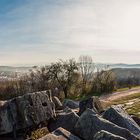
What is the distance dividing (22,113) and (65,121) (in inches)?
96.2

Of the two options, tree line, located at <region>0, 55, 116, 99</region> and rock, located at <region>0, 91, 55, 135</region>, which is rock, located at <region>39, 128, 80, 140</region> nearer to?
rock, located at <region>0, 91, 55, 135</region>

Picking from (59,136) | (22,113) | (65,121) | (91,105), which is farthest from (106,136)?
(91,105)

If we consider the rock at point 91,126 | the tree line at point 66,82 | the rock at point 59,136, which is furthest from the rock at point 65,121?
the tree line at point 66,82

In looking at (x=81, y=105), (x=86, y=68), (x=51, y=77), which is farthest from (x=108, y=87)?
(x=81, y=105)

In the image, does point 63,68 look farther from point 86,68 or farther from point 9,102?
point 9,102

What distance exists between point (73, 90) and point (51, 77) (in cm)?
611

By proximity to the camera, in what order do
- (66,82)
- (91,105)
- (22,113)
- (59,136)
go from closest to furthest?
(59,136) → (22,113) → (91,105) → (66,82)

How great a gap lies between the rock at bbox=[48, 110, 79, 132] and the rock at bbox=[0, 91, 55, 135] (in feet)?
2.13

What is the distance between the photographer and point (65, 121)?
19.3 meters

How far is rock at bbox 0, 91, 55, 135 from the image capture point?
18562 mm

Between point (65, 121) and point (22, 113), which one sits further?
point (65, 121)

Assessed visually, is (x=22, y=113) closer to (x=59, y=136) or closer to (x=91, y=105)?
(x=59, y=136)

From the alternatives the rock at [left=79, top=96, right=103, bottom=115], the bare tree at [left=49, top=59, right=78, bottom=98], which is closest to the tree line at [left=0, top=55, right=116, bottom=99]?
the bare tree at [left=49, top=59, right=78, bottom=98]

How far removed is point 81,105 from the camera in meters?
23.2
